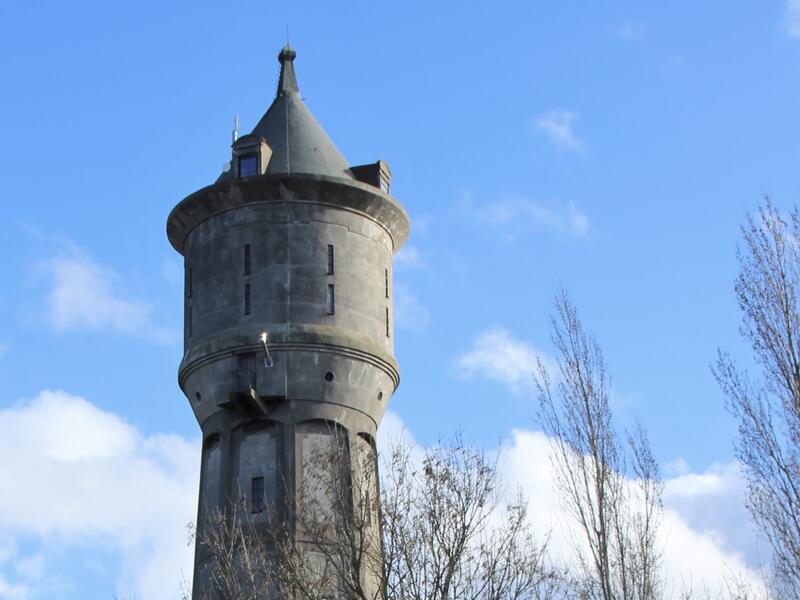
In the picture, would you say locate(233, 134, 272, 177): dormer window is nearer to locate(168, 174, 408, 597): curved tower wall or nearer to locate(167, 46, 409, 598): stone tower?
locate(167, 46, 409, 598): stone tower

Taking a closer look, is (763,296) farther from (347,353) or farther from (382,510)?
(347,353)

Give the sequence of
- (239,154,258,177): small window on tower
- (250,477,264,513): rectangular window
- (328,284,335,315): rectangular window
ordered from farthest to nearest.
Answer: (239,154,258,177): small window on tower → (328,284,335,315): rectangular window → (250,477,264,513): rectangular window

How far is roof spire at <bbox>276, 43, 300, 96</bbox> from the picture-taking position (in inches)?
1634

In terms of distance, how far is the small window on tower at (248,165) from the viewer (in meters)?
37.8

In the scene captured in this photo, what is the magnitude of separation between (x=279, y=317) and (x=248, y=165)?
4.35 meters

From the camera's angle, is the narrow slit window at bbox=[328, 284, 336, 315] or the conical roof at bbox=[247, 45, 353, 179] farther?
the conical roof at bbox=[247, 45, 353, 179]

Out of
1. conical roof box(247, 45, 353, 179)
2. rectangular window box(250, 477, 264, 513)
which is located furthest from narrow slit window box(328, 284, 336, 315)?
rectangular window box(250, 477, 264, 513)

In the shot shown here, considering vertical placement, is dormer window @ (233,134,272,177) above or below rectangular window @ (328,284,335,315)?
above

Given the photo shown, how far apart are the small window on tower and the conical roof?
0.36 m

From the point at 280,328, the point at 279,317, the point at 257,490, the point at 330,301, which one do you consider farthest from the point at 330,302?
the point at 257,490

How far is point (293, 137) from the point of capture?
39094mm

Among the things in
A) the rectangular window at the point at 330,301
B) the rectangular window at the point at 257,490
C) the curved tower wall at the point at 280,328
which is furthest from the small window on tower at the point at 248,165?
the rectangular window at the point at 257,490

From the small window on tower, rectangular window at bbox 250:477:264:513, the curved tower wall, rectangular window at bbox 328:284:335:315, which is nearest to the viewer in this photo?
rectangular window at bbox 250:477:264:513

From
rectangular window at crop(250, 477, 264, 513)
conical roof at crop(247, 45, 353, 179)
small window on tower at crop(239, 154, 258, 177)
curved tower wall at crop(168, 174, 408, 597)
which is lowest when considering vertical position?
rectangular window at crop(250, 477, 264, 513)
